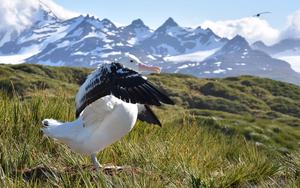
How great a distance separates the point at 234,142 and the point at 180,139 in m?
1.72

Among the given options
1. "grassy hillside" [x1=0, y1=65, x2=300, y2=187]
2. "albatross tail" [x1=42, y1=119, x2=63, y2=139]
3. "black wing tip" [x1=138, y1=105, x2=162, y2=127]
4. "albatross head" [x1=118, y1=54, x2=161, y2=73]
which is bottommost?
"grassy hillside" [x1=0, y1=65, x2=300, y2=187]

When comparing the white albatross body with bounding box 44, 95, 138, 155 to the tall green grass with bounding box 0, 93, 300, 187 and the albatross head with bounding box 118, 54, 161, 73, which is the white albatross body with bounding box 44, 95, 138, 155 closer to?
the tall green grass with bounding box 0, 93, 300, 187

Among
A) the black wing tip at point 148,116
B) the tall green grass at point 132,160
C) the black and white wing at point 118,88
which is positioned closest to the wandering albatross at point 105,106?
the black and white wing at point 118,88

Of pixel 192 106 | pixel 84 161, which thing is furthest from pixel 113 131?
pixel 192 106

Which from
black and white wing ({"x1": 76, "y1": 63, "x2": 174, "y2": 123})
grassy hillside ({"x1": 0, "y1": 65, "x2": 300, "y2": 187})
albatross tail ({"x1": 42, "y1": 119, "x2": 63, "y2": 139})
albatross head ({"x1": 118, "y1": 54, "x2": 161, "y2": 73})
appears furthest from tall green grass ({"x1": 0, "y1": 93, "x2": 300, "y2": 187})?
albatross head ({"x1": 118, "y1": 54, "x2": 161, "y2": 73})

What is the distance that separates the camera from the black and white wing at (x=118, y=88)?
18.0 feet

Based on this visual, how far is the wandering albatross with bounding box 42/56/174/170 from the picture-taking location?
555 cm

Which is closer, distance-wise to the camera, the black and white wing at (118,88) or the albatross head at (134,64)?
the black and white wing at (118,88)

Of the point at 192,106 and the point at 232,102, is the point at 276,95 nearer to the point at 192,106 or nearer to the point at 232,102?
the point at 232,102

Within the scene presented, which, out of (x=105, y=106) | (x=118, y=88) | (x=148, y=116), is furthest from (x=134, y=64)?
(x=118, y=88)

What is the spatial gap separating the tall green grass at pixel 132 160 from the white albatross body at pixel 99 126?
26 cm

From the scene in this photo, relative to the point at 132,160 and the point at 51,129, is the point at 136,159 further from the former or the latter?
the point at 51,129

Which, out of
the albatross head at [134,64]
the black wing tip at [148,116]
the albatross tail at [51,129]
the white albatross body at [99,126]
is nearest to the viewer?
the white albatross body at [99,126]

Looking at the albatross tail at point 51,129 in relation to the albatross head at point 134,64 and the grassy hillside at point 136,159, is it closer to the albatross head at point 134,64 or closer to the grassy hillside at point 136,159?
the grassy hillside at point 136,159
